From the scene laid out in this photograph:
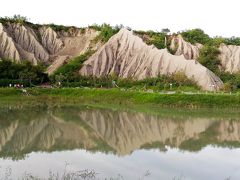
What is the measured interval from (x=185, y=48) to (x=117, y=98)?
30364 mm

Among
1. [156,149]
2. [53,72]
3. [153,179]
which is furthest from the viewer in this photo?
[53,72]

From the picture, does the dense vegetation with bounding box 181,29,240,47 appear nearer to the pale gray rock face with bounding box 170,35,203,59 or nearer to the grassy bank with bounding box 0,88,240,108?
the pale gray rock face with bounding box 170,35,203,59

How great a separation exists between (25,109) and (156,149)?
62.4 ft

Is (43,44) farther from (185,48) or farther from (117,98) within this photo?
(117,98)

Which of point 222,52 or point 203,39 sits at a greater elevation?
point 203,39

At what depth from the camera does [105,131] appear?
24578 mm

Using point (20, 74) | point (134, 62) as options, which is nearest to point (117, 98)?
point (20, 74)

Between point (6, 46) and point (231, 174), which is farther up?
point (6, 46)

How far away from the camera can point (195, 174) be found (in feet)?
45.6

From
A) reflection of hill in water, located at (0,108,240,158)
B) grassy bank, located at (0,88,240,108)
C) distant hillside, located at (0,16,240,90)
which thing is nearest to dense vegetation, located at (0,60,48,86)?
distant hillside, located at (0,16,240,90)

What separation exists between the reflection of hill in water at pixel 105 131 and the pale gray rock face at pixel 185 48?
39351 millimetres

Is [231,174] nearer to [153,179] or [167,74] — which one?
[153,179]

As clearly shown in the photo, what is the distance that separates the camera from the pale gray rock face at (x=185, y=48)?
71.1 metres

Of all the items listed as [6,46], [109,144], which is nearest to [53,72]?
[6,46]
